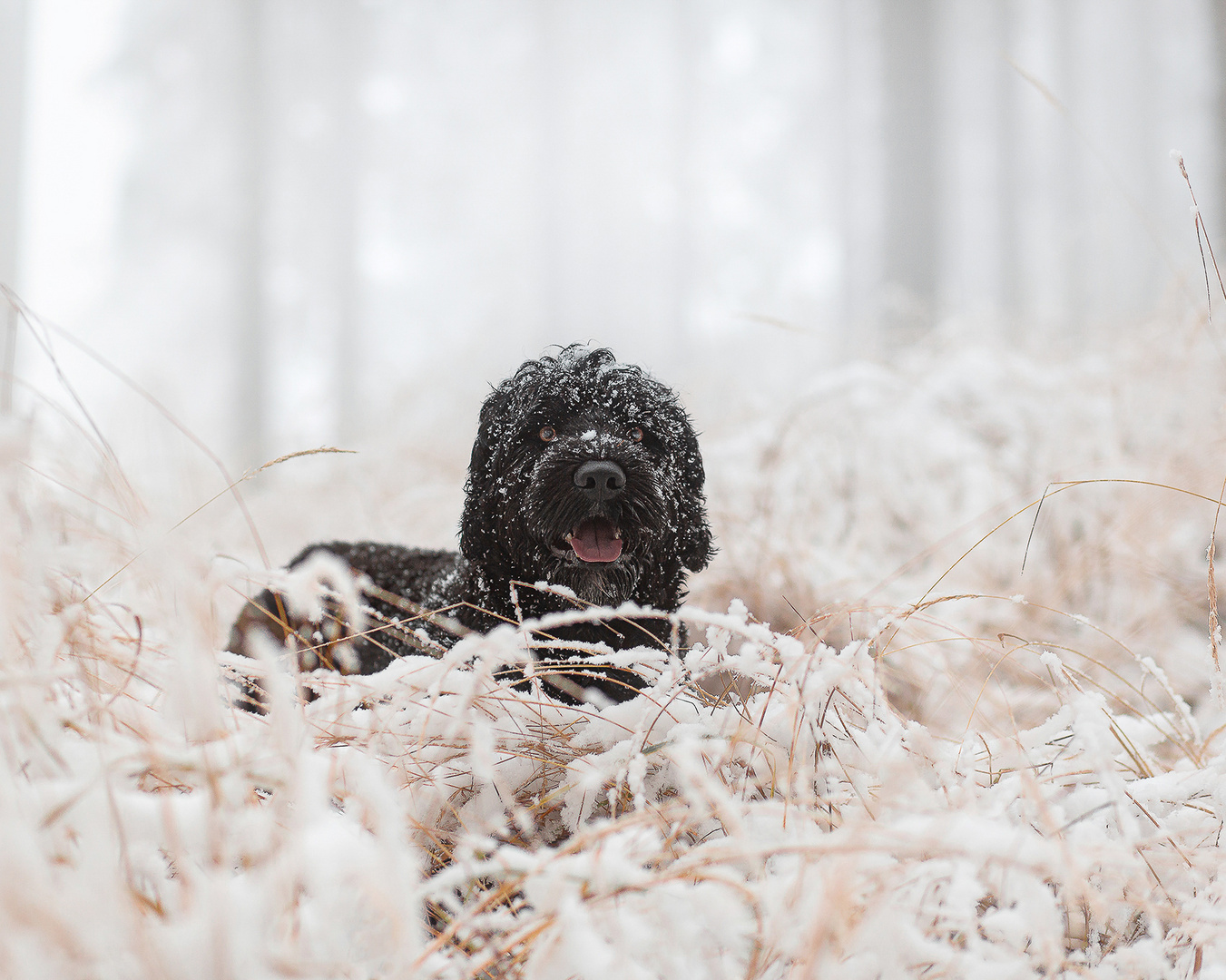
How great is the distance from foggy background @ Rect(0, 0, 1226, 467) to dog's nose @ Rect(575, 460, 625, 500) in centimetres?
505

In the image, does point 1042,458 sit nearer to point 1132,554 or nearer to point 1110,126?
point 1132,554

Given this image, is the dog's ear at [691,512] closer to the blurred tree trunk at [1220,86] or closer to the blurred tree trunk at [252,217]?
the blurred tree trunk at [1220,86]

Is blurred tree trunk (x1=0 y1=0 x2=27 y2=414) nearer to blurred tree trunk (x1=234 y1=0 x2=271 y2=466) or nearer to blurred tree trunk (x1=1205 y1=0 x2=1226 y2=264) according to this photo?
blurred tree trunk (x1=234 y1=0 x2=271 y2=466)

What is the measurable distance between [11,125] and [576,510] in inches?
309

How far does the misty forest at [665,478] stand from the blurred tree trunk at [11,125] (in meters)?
0.06

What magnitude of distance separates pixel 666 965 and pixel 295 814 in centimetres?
33

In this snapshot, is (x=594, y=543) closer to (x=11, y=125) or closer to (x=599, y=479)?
(x=599, y=479)

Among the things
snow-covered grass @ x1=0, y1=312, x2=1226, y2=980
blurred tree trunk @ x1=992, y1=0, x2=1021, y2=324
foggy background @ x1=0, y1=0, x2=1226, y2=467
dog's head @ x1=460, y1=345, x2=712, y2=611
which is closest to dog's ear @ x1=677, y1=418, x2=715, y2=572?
dog's head @ x1=460, y1=345, x2=712, y2=611

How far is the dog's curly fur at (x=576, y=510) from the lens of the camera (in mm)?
1176

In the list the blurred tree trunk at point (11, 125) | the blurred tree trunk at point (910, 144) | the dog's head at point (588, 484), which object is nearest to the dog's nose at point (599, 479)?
the dog's head at point (588, 484)

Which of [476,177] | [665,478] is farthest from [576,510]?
[476,177]

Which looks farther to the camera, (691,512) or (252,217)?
(252,217)

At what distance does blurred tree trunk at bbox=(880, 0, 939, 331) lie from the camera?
727 cm

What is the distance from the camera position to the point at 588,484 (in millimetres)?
1148
